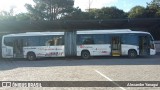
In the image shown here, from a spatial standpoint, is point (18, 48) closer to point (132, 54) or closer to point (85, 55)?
point (85, 55)

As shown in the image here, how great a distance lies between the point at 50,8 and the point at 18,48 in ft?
111

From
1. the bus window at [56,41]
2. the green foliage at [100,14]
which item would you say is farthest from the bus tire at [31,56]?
the green foliage at [100,14]

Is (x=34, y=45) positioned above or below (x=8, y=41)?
below

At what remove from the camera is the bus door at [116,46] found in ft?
90.9

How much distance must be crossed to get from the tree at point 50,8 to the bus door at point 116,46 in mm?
32490

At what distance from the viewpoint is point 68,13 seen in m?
60.0

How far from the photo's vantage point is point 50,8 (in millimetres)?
61312

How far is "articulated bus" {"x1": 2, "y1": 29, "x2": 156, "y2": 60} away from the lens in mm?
27609

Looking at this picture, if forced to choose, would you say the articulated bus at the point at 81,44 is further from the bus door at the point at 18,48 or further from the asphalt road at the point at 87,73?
the asphalt road at the point at 87,73

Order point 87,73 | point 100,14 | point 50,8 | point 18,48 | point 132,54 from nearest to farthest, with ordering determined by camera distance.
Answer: point 87,73 → point 132,54 → point 18,48 → point 100,14 → point 50,8

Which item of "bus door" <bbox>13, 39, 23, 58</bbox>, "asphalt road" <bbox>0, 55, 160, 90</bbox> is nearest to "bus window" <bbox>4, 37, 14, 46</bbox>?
"bus door" <bbox>13, 39, 23, 58</bbox>

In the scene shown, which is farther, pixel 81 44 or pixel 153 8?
pixel 153 8

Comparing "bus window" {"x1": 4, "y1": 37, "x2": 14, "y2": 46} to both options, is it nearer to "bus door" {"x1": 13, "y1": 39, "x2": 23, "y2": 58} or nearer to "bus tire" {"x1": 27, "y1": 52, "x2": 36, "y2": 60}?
"bus door" {"x1": 13, "y1": 39, "x2": 23, "y2": 58}

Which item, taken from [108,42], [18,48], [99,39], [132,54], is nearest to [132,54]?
[132,54]
